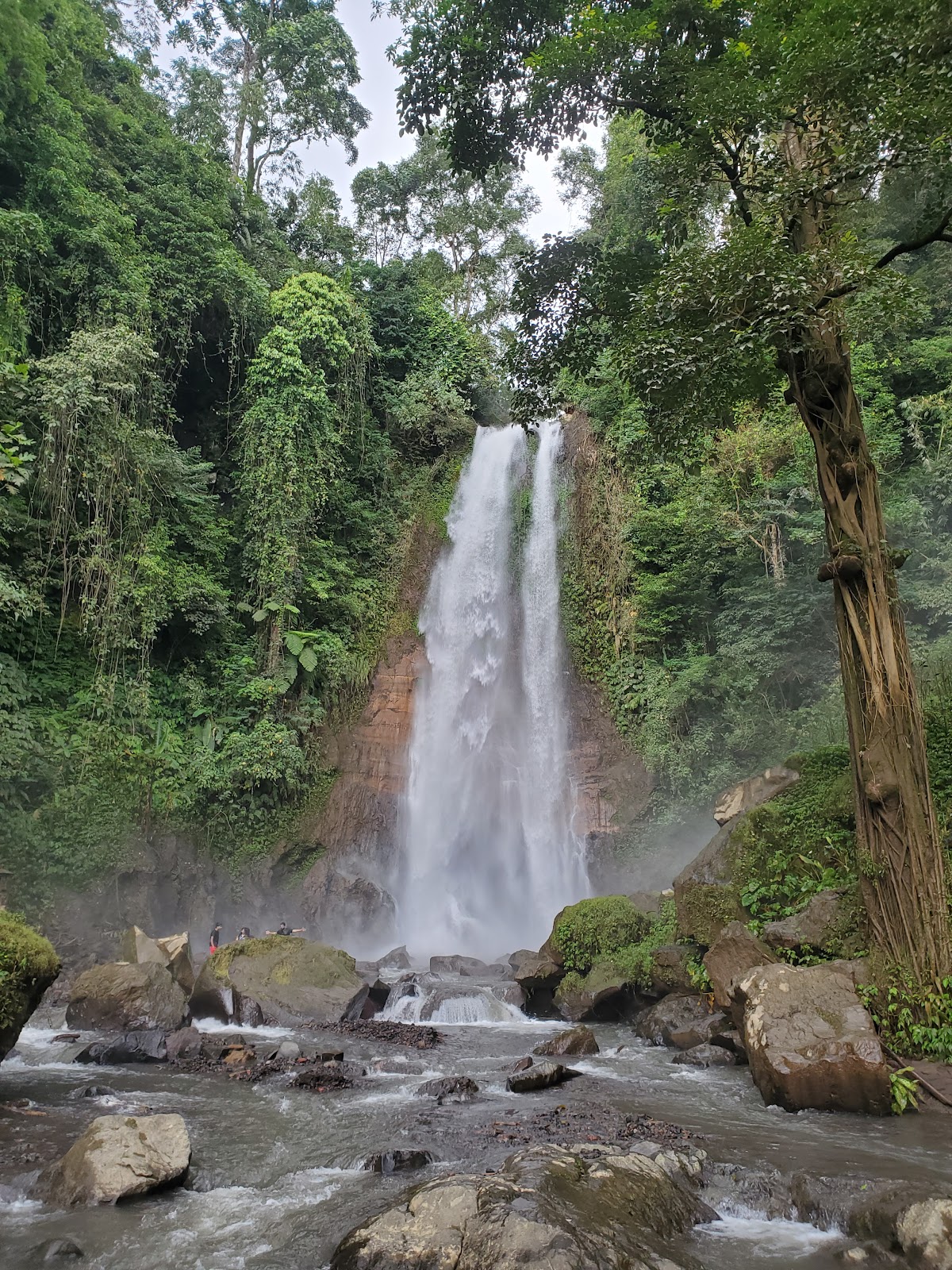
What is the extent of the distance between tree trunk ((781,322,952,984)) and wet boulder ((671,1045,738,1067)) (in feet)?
6.87

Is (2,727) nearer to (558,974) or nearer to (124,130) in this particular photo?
(558,974)

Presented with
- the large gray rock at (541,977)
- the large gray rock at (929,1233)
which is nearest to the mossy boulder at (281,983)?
the large gray rock at (541,977)

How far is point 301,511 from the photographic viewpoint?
698 inches

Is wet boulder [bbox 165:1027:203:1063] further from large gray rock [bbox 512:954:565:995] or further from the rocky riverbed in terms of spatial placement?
large gray rock [bbox 512:954:565:995]

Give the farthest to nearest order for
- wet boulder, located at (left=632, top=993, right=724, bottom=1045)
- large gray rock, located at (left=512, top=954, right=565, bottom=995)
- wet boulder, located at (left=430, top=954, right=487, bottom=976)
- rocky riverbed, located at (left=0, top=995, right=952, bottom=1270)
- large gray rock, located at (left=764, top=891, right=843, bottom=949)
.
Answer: wet boulder, located at (left=430, top=954, right=487, bottom=976)
large gray rock, located at (left=512, top=954, right=565, bottom=995)
wet boulder, located at (left=632, top=993, right=724, bottom=1045)
large gray rock, located at (left=764, top=891, right=843, bottom=949)
rocky riverbed, located at (left=0, top=995, right=952, bottom=1270)

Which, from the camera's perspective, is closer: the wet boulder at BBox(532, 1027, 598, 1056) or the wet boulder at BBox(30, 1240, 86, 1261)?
the wet boulder at BBox(30, 1240, 86, 1261)

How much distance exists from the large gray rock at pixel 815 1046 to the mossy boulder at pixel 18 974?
565 cm

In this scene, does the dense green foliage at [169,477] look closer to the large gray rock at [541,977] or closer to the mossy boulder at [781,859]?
the large gray rock at [541,977]

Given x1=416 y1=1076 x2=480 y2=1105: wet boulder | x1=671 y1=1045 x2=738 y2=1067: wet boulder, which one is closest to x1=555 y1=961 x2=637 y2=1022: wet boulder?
x1=671 y1=1045 x2=738 y2=1067: wet boulder

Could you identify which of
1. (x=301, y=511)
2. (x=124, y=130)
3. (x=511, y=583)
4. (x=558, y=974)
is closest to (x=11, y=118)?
(x=124, y=130)

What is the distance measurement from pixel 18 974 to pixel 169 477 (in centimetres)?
1217

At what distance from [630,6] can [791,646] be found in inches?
438

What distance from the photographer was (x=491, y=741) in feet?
63.5

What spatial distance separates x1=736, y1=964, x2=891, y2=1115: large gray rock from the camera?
5.64 m
